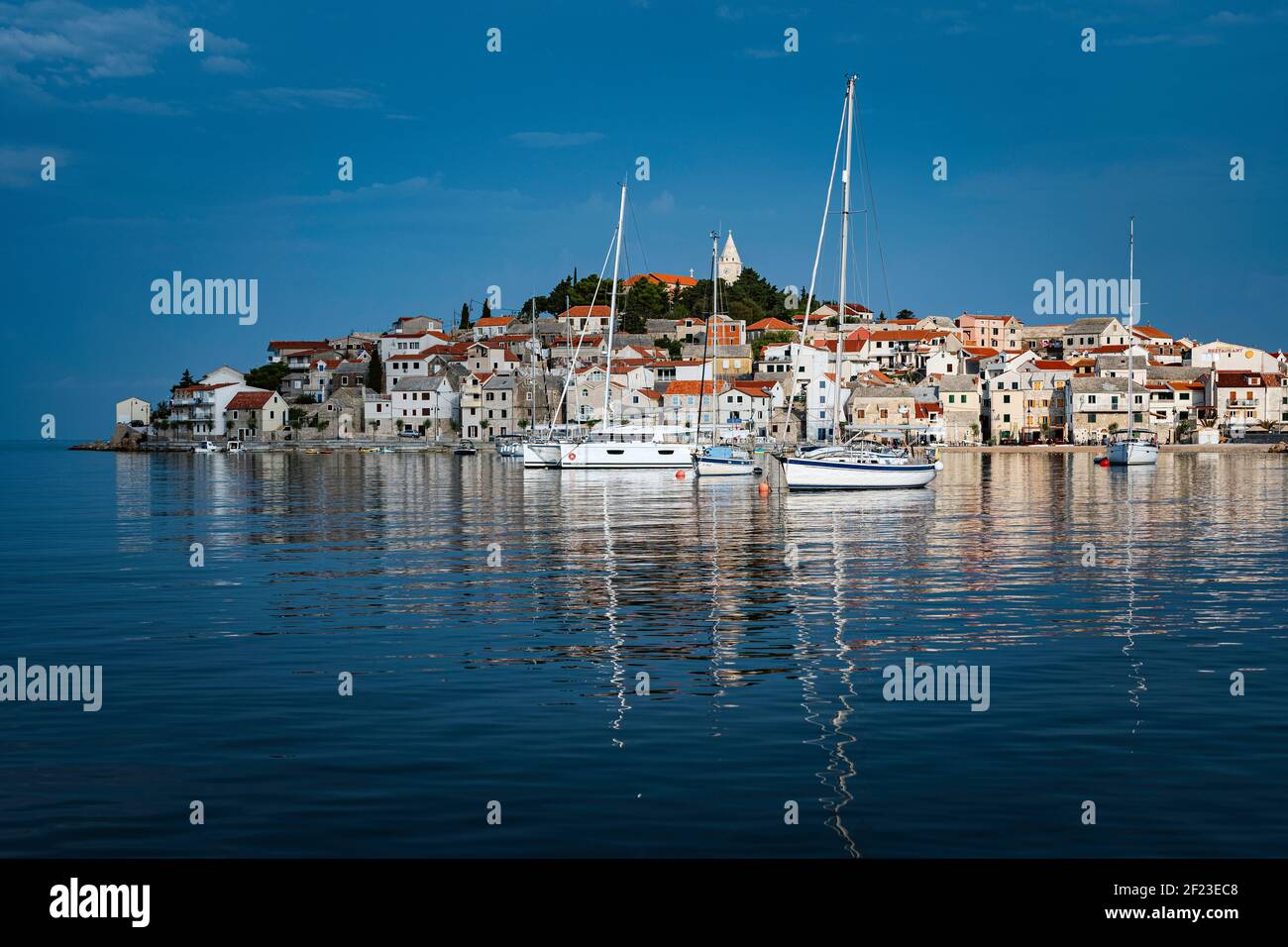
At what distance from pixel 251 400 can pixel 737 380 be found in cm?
6350

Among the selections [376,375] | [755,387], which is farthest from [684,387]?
[376,375]

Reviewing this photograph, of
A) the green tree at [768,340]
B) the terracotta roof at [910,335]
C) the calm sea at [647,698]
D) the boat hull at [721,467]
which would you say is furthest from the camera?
the terracotta roof at [910,335]

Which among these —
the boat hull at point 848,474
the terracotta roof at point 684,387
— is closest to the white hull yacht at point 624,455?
the boat hull at point 848,474

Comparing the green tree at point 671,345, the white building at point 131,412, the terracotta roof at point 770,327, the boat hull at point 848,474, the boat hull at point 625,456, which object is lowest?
the boat hull at point 848,474

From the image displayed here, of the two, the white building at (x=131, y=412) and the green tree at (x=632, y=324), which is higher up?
the green tree at (x=632, y=324)

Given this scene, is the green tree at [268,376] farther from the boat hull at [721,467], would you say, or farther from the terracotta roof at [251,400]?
the boat hull at [721,467]

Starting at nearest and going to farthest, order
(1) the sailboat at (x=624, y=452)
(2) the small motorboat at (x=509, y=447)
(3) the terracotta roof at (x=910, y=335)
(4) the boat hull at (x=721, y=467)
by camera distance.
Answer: (4) the boat hull at (x=721, y=467) → (1) the sailboat at (x=624, y=452) → (2) the small motorboat at (x=509, y=447) → (3) the terracotta roof at (x=910, y=335)

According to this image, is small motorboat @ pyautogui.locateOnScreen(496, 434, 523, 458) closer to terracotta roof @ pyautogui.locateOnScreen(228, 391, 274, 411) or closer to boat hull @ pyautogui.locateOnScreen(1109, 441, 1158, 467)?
terracotta roof @ pyautogui.locateOnScreen(228, 391, 274, 411)

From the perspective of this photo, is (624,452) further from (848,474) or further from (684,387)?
(684,387)

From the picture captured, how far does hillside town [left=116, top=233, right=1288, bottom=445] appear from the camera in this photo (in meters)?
132

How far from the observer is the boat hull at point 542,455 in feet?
284

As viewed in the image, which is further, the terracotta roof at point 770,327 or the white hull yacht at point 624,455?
the terracotta roof at point 770,327

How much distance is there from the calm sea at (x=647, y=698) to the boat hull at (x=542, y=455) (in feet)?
169

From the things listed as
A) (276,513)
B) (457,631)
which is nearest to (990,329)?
(276,513)
